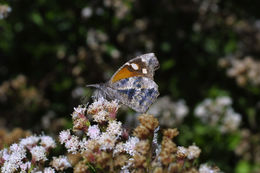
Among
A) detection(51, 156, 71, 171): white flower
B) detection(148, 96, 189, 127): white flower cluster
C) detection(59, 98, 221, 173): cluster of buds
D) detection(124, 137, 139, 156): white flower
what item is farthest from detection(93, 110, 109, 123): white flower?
detection(148, 96, 189, 127): white flower cluster

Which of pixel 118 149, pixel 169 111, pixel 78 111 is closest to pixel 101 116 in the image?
pixel 78 111

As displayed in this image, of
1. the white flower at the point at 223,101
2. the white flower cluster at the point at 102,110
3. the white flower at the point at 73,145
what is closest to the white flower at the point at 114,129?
the white flower cluster at the point at 102,110

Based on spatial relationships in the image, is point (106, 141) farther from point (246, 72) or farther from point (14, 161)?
point (246, 72)

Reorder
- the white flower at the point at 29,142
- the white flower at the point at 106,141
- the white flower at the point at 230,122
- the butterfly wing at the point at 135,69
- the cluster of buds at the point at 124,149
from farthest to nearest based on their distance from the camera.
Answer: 1. the white flower at the point at 230,122
2. the butterfly wing at the point at 135,69
3. the white flower at the point at 29,142
4. the white flower at the point at 106,141
5. the cluster of buds at the point at 124,149

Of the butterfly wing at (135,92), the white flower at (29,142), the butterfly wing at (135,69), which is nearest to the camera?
the white flower at (29,142)

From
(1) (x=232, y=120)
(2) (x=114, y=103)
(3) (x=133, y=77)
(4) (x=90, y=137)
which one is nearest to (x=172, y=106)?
(1) (x=232, y=120)

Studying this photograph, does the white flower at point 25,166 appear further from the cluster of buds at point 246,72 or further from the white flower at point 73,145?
the cluster of buds at point 246,72

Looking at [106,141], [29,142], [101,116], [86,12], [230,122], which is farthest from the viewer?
[230,122]
